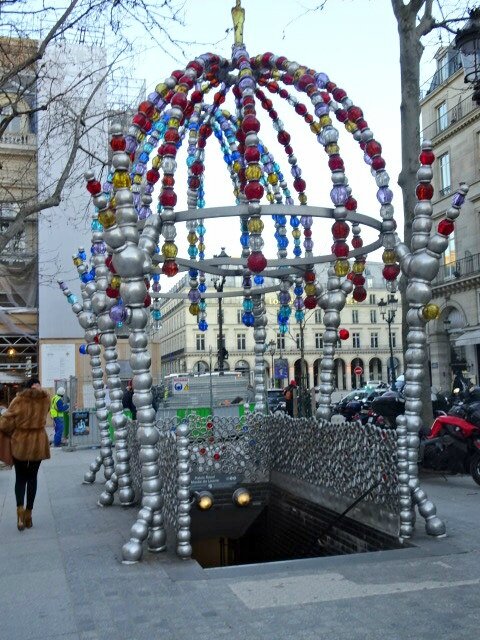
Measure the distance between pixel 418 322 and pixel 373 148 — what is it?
2189 mm

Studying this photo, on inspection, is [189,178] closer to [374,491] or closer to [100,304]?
[100,304]

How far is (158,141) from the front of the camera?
349 inches

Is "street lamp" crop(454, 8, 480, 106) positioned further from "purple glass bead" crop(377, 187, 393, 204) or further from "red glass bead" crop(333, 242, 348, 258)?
"red glass bead" crop(333, 242, 348, 258)

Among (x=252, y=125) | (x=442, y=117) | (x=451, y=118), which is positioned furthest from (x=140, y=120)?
(x=442, y=117)

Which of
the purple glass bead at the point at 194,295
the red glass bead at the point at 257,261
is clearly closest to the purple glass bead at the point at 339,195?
the red glass bead at the point at 257,261

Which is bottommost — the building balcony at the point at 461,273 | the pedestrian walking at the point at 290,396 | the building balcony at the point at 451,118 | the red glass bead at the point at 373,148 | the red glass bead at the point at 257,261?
the pedestrian walking at the point at 290,396

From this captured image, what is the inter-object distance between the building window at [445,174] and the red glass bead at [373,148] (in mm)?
29804

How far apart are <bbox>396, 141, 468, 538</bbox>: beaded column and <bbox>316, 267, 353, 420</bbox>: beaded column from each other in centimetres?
156

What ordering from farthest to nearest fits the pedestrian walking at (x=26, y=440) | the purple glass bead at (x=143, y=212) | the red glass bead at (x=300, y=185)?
1. the red glass bead at (x=300, y=185)
2. the purple glass bead at (x=143, y=212)
3. the pedestrian walking at (x=26, y=440)

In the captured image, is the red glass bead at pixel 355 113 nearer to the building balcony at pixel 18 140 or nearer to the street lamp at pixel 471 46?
the street lamp at pixel 471 46

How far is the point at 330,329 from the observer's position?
29.5 ft

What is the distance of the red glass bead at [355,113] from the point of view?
8078mm

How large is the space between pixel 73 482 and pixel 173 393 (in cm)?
910

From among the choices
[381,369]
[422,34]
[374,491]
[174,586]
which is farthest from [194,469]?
[381,369]
